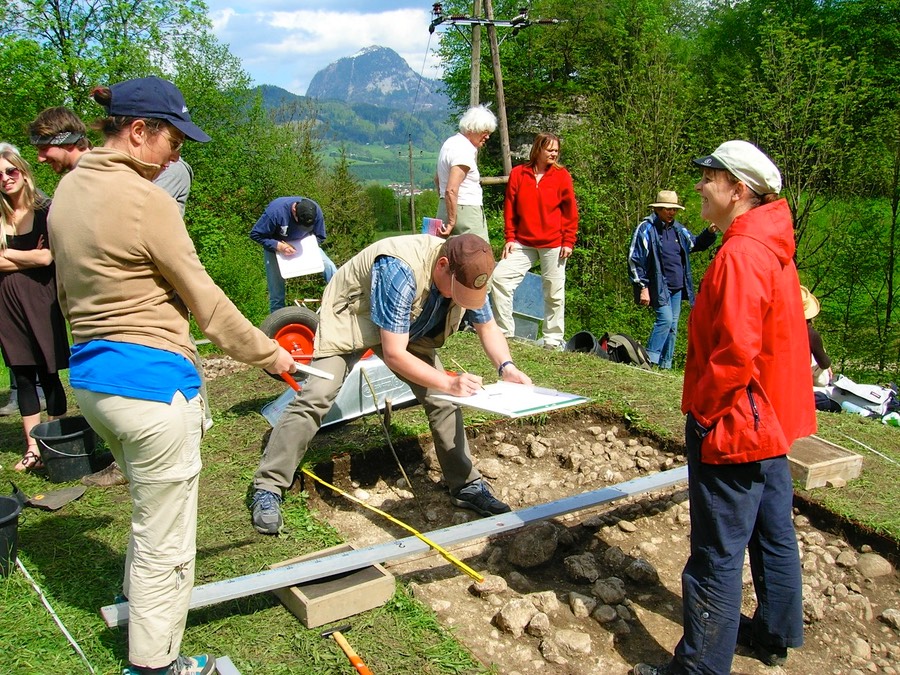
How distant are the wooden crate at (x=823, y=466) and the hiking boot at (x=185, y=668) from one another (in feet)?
11.3

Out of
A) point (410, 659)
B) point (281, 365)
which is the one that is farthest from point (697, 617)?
point (281, 365)

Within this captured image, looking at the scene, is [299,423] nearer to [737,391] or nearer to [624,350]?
[737,391]

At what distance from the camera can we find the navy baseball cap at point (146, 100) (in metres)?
2.30

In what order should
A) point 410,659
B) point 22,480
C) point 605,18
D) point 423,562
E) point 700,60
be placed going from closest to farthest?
point 410,659 < point 423,562 < point 22,480 < point 605,18 < point 700,60

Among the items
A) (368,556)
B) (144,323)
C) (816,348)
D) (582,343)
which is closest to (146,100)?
(144,323)

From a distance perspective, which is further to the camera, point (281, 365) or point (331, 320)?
point (331, 320)

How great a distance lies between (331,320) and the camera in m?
3.99

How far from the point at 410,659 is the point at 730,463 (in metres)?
1.48

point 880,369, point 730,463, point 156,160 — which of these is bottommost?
point 880,369

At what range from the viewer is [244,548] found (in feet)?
12.2

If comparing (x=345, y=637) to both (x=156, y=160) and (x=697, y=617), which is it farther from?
(x=156, y=160)

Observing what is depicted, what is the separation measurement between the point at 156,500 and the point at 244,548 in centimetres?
137

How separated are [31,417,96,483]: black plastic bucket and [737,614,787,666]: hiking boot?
396cm

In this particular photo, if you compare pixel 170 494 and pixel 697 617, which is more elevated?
pixel 170 494
